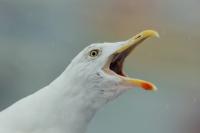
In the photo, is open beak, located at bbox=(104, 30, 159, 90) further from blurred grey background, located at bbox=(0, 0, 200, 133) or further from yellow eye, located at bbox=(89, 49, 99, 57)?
blurred grey background, located at bbox=(0, 0, 200, 133)

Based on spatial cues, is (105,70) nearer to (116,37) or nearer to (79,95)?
(79,95)

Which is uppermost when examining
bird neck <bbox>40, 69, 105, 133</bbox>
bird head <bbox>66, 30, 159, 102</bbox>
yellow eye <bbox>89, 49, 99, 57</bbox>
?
yellow eye <bbox>89, 49, 99, 57</bbox>

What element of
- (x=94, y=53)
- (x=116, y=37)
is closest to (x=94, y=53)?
(x=94, y=53)

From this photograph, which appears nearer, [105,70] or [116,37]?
[105,70]

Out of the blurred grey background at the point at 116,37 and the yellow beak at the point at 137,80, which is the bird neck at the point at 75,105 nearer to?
the yellow beak at the point at 137,80

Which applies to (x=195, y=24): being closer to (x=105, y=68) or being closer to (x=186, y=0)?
(x=186, y=0)

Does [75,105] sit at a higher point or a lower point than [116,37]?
lower

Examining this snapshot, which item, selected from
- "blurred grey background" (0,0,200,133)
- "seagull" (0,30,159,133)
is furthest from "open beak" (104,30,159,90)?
"blurred grey background" (0,0,200,133)
